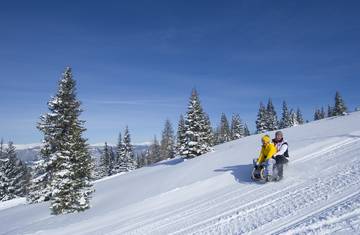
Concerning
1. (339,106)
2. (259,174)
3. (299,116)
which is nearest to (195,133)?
(259,174)

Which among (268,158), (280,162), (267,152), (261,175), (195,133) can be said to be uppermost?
(195,133)

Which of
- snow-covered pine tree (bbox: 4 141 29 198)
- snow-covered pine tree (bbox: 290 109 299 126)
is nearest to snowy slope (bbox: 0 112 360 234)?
snow-covered pine tree (bbox: 4 141 29 198)

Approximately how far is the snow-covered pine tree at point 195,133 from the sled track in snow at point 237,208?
26.7 metres

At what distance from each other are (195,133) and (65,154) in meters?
19.4

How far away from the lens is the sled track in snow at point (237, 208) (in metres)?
7.82

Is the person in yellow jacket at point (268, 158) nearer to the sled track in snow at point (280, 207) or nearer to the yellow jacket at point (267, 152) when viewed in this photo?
the yellow jacket at point (267, 152)

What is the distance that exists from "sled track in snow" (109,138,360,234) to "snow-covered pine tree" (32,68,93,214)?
10356 mm

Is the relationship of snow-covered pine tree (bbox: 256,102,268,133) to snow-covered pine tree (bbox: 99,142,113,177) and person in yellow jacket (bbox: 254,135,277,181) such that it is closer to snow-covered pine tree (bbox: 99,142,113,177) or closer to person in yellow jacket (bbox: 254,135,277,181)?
snow-covered pine tree (bbox: 99,142,113,177)

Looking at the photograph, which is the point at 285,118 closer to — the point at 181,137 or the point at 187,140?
the point at 181,137

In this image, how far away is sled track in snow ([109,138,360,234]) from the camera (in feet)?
25.7

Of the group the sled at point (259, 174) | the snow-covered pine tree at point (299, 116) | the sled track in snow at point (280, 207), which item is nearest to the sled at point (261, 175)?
the sled at point (259, 174)

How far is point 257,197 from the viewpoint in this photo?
986 centimetres

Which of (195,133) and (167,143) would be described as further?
(167,143)

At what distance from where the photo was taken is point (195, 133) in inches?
1508
